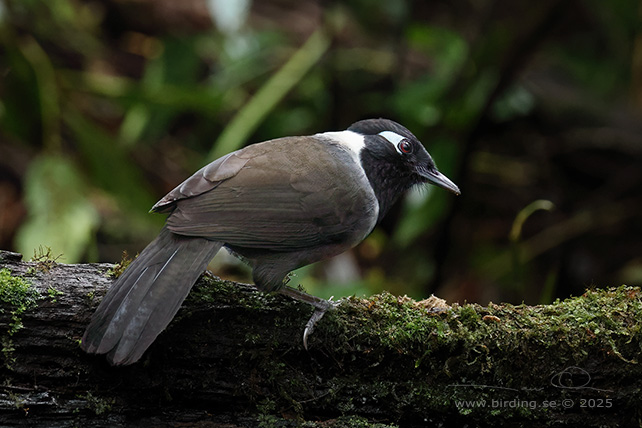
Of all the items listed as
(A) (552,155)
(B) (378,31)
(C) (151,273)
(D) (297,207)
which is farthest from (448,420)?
(A) (552,155)

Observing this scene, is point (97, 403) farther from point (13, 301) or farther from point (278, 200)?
point (278, 200)

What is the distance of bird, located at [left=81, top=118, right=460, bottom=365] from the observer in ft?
7.93

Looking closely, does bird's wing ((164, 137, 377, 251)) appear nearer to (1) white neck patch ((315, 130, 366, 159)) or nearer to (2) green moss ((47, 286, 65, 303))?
(1) white neck patch ((315, 130, 366, 159))

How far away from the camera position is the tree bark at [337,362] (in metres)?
2.48

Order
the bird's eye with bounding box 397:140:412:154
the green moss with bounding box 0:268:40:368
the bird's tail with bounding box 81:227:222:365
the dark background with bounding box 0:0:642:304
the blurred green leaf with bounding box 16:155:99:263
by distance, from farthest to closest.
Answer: the dark background with bounding box 0:0:642:304, the blurred green leaf with bounding box 16:155:99:263, the bird's eye with bounding box 397:140:412:154, the green moss with bounding box 0:268:40:368, the bird's tail with bounding box 81:227:222:365

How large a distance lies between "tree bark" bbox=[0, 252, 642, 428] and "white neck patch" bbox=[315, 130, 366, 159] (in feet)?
2.99

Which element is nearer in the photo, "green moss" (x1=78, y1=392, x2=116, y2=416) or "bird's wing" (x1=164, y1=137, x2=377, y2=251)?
"green moss" (x1=78, y1=392, x2=116, y2=416)

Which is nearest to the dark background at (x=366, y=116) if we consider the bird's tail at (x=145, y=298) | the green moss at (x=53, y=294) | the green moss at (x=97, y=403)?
the bird's tail at (x=145, y=298)

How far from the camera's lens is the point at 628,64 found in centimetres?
704

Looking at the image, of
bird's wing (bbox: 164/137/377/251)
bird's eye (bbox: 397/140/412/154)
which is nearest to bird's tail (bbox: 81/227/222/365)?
bird's wing (bbox: 164/137/377/251)

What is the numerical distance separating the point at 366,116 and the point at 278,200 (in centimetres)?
358

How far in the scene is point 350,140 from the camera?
11.2 ft

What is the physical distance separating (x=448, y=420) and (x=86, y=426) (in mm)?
1332

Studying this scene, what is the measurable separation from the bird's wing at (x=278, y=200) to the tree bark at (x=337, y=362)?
0.88ft
